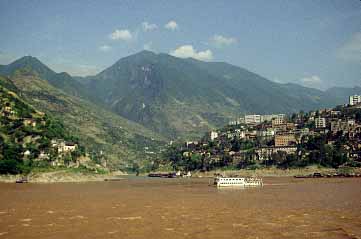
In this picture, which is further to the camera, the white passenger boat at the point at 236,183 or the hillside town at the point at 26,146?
the hillside town at the point at 26,146

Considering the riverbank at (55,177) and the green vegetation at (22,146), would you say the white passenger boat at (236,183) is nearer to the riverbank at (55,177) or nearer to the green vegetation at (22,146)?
the riverbank at (55,177)

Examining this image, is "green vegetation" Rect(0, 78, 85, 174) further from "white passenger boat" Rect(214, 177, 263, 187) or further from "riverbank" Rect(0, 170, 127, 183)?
"white passenger boat" Rect(214, 177, 263, 187)

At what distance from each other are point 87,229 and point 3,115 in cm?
16592

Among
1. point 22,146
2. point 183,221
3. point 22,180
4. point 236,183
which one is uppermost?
point 22,146

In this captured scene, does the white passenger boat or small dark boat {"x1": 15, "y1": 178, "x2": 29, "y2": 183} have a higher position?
the white passenger boat

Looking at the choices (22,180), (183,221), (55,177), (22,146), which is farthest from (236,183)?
(22,146)

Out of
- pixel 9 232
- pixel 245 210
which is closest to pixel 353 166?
pixel 245 210

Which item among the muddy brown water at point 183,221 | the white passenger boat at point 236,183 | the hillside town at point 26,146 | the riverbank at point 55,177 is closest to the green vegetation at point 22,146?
the hillside town at point 26,146

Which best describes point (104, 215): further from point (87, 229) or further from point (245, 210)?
point (245, 210)

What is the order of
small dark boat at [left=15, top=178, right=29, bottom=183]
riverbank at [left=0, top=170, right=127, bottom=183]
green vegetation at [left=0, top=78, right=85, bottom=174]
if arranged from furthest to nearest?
1. green vegetation at [left=0, top=78, right=85, bottom=174]
2. riverbank at [left=0, top=170, right=127, bottom=183]
3. small dark boat at [left=15, top=178, right=29, bottom=183]

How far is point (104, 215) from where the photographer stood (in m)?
55.8

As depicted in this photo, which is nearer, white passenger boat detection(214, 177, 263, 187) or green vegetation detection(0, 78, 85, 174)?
white passenger boat detection(214, 177, 263, 187)

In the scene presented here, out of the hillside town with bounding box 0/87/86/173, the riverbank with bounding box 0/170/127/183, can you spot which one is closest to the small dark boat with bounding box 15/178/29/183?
the riverbank with bounding box 0/170/127/183

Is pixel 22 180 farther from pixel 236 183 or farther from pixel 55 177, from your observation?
pixel 236 183
